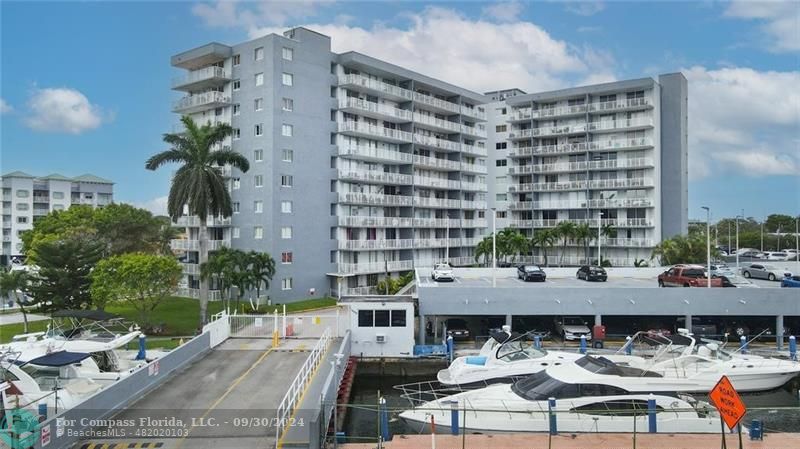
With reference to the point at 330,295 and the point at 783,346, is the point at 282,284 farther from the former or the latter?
the point at 783,346

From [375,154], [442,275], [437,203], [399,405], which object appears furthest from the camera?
[437,203]

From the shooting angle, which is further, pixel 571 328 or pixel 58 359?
pixel 571 328

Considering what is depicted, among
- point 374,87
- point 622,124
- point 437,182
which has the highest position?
point 374,87

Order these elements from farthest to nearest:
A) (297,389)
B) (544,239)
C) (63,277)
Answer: (544,239), (63,277), (297,389)

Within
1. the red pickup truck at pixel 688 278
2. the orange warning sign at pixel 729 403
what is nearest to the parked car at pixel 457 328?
the red pickup truck at pixel 688 278

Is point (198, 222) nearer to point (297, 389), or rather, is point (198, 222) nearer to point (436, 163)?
point (436, 163)

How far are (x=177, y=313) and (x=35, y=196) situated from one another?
88158mm

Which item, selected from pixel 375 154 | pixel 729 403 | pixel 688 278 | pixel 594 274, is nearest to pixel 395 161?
pixel 375 154

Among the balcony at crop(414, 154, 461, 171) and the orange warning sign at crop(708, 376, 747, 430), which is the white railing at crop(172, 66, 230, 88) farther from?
the orange warning sign at crop(708, 376, 747, 430)

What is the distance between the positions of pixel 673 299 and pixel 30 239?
207 feet

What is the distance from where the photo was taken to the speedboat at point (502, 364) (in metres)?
25.8

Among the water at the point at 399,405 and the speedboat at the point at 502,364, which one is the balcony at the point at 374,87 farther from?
the speedboat at the point at 502,364

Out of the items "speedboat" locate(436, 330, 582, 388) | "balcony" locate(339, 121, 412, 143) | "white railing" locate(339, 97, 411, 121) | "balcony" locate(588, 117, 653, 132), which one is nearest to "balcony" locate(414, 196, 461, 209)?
"balcony" locate(339, 121, 412, 143)

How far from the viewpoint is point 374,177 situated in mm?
60594
